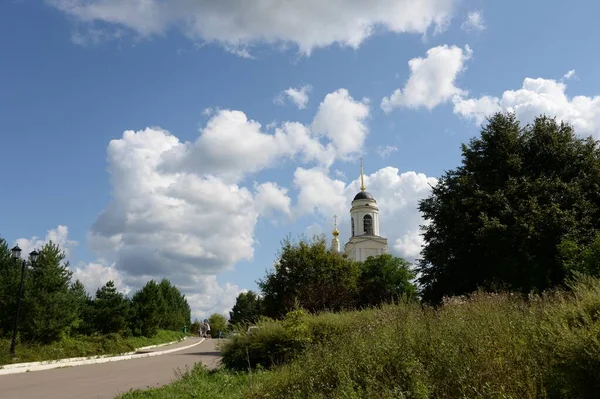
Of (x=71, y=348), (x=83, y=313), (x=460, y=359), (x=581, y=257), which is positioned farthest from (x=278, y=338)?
(x=83, y=313)

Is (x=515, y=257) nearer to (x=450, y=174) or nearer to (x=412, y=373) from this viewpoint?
(x=450, y=174)

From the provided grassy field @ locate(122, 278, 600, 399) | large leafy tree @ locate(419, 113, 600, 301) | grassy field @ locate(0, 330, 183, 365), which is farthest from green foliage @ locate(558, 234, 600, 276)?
grassy field @ locate(0, 330, 183, 365)

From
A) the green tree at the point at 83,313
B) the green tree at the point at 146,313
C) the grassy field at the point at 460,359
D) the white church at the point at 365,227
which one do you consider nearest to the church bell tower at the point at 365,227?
the white church at the point at 365,227

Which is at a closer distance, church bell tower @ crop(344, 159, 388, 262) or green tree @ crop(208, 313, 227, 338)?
church bell tower @ crop(344, 159, 388, 262)

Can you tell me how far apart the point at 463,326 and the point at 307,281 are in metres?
23.1

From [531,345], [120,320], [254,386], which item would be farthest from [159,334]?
[531,345]

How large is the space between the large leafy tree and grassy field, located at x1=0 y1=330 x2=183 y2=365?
16914 mm

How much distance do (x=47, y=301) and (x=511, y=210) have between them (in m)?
20.8

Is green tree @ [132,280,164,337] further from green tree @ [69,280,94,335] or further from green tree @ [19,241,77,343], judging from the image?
green tree @ [19,241,77,343]

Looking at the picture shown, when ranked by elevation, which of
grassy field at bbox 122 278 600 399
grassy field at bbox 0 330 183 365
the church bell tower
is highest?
the church bell tower

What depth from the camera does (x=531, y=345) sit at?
625 cm

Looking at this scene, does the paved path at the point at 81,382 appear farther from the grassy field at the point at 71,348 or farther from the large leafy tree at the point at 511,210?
the large leafy tree at the point at 511,210

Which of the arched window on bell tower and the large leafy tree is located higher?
the arched window on bell tower

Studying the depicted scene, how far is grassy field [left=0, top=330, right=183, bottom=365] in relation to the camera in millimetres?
20641
